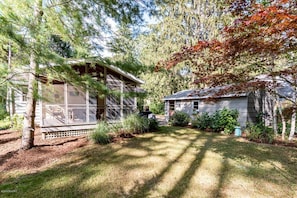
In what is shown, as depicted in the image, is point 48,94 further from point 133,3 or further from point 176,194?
point 176,194

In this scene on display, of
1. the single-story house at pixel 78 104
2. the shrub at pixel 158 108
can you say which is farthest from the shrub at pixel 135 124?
the shrub at pixel 158 108

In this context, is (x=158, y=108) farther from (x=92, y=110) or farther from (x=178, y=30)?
(x=92, y=110)

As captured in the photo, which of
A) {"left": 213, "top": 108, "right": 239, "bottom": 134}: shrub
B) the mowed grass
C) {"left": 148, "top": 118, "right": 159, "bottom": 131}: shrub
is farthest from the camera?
{"left": 213, "top": 108, "right": 239, "bottom": 134}: shrub

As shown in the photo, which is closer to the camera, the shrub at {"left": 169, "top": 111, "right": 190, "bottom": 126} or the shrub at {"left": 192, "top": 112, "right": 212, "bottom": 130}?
the shrub at {"left": 192, "top": 112, "right": 212, "bottom": 130}

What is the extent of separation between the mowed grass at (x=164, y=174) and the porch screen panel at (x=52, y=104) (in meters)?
2.13

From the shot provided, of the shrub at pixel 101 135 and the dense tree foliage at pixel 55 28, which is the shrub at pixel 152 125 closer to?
the shrub at pixel 101 135

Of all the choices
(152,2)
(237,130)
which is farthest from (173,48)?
(152,2)

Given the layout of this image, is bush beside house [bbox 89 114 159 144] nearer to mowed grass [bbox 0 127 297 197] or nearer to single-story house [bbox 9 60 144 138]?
mowed grass [bbox 0 127 297 197]

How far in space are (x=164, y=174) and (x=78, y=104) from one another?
22.5 feet

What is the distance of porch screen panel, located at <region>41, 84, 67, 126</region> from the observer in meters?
5.74

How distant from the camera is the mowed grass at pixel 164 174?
3.52 metres

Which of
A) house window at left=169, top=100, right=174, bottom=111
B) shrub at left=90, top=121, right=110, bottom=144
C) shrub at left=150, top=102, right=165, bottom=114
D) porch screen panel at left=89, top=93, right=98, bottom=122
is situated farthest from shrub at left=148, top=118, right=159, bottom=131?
shrub at left=150, top=102, right=165, bottom=114

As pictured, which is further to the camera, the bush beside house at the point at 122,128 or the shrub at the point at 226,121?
the shrub at the point at 226,121

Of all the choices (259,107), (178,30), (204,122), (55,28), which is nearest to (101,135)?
(55,28)
